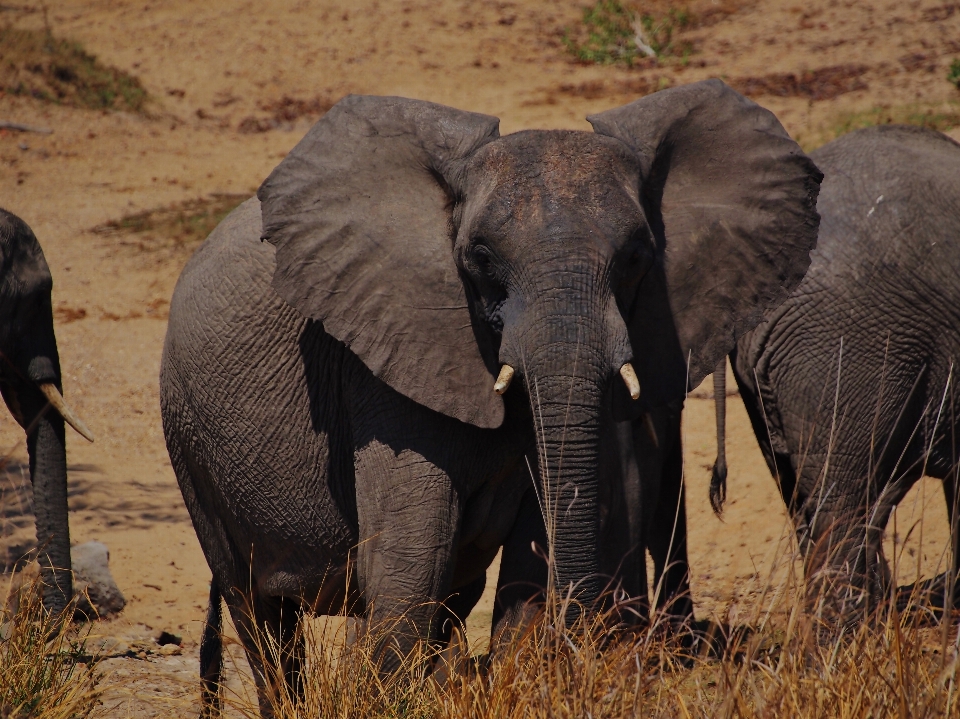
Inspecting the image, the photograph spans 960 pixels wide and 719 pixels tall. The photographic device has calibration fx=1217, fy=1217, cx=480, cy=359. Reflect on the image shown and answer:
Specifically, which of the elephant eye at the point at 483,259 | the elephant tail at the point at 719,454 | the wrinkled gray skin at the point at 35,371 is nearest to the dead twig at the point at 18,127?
the wrinkled gray skin at the point at 35,371

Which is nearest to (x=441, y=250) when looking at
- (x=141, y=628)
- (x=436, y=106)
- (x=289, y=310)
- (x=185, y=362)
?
(x=436, y=106)

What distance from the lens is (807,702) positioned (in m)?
2.65

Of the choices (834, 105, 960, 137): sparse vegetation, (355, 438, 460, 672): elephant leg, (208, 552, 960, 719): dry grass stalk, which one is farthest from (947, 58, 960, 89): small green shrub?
(355, 438, 460, 672): elephant leg

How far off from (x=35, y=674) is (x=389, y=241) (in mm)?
1459

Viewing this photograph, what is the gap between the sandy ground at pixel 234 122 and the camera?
6746 mm

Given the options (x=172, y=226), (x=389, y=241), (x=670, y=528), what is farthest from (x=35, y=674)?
(x=172, y=226)

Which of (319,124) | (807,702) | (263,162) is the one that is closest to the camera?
(807,702)

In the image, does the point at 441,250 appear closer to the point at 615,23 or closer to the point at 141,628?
the point at 141,628

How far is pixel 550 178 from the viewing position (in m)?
2.82

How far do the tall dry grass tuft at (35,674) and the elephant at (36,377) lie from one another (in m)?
1.54

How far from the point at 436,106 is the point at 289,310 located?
75cm

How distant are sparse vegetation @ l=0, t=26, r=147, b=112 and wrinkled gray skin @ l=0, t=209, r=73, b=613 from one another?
10881mm

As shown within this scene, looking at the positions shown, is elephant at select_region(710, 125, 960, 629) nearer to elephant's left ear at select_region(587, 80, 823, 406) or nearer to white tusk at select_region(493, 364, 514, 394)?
elephant's left ear at select_region(587, 80, 823, 406)

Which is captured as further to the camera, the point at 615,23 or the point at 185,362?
the point at 615,23
